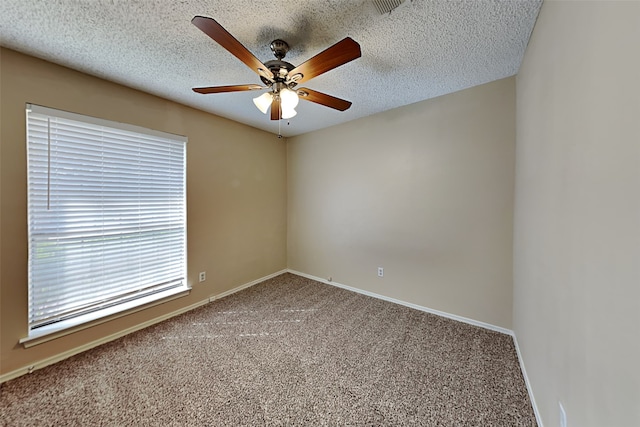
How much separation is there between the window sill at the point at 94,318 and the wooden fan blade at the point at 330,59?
2.58 meters

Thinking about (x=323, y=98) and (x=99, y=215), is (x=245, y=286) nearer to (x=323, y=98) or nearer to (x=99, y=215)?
(x=99, y=215)

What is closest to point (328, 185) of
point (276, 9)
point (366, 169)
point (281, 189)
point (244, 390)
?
point (366, 169)

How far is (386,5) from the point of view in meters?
1.28

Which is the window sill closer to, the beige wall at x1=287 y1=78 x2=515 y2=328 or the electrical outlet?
the beige wall at x1=287 y1=78 x2=515 y2=328

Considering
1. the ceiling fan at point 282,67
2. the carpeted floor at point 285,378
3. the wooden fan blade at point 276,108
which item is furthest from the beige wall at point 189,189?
the wooden fan blade at point 276,108

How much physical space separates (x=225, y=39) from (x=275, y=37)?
1.79ft

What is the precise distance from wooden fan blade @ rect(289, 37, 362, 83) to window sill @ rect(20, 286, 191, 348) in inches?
102

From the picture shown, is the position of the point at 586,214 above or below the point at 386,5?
below

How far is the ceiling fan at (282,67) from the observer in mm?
1157

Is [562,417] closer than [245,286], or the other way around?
[562,417]

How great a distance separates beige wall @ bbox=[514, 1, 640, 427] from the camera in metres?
0.62

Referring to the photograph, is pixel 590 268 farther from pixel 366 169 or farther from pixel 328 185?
pixel 328 185

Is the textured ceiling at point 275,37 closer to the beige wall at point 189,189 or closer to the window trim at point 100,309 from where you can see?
the beige wall at point 189,189

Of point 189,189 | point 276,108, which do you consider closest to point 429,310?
point 276,108
